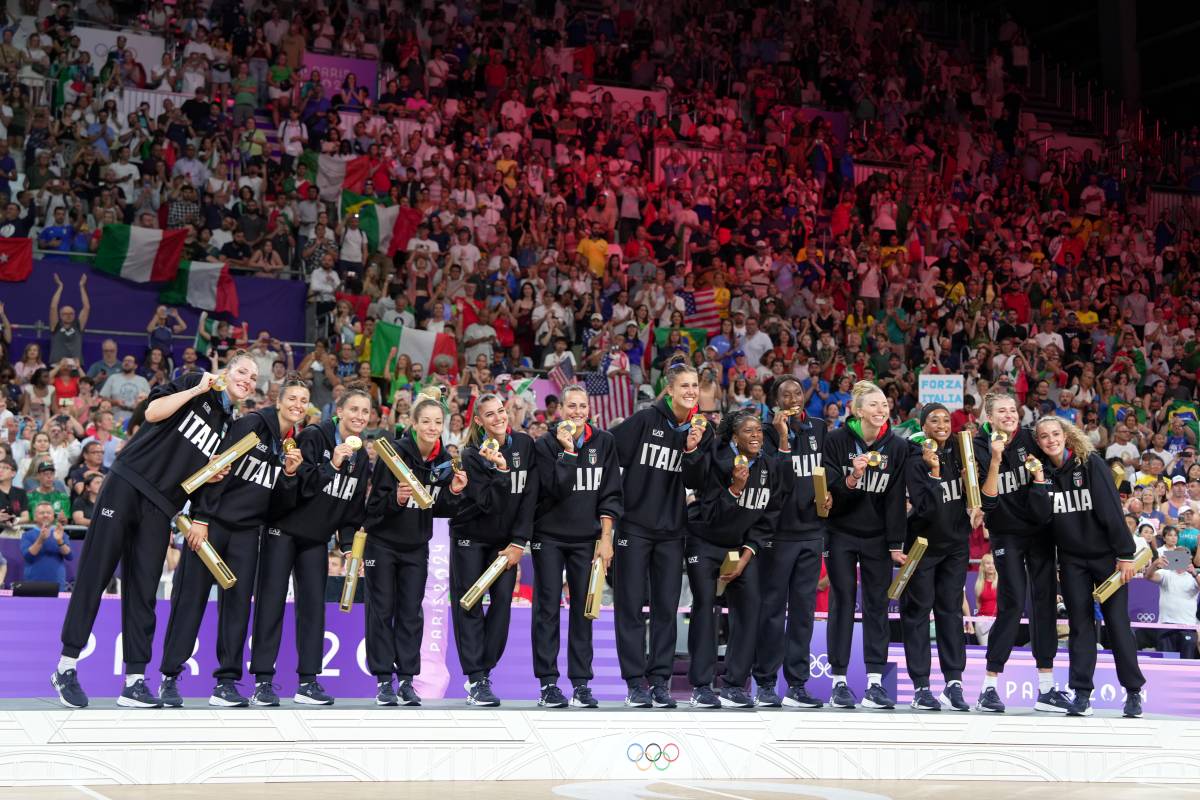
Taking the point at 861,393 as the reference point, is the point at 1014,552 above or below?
below

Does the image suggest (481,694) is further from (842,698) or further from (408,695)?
(842,698)

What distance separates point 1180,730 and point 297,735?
600 cm

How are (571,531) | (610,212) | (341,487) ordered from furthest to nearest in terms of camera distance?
(610,212) < (571,531) < (341,487)

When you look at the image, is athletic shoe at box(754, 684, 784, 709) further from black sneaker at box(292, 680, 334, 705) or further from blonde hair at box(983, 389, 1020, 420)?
black sneaker at box(292, 680, 334, 705)

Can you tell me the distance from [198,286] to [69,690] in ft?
34.5

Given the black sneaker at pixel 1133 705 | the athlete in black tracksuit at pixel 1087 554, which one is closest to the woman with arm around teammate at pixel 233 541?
the athlete in black tracksuit at pixel 1087 554

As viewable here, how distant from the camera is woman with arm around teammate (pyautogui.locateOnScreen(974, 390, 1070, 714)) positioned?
394 inches

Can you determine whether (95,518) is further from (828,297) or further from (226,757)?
(828,297)

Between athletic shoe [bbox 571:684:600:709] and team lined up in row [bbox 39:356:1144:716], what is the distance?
3cm

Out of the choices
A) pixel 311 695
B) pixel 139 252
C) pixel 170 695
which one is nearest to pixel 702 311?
pixel 139 252

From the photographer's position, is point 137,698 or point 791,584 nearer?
point 137,698

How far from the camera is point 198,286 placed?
59.2ft

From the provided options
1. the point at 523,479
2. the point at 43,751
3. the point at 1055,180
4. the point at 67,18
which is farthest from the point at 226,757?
the point at 1055,180

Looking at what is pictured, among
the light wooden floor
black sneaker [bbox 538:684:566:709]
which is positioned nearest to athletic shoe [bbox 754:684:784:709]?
the light wooden floor
